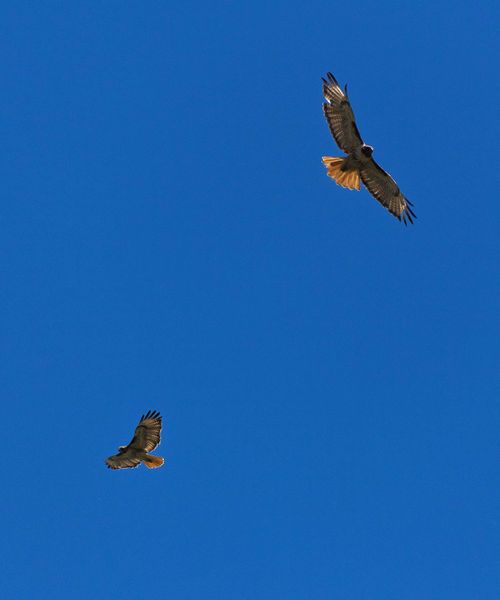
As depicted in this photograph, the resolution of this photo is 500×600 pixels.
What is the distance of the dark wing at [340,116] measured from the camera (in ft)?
67.2

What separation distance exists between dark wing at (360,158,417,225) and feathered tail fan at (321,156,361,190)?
0.25 metres

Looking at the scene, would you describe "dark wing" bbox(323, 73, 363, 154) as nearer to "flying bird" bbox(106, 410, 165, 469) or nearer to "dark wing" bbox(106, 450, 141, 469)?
"flying bird" bbox(106, 410, 165, 469)

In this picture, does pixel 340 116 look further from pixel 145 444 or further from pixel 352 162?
pixel 145 444

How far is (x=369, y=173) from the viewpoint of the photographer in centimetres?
2159

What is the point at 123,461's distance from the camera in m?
24.7

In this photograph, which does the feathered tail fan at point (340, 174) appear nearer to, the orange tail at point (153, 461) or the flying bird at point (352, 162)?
the flying bird at point (352, 162)

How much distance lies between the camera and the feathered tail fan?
21.2 m

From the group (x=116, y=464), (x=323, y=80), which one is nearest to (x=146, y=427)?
(x=116, y=464)

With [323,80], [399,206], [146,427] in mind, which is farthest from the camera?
[146,427]

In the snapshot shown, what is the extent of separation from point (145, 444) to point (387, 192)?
9.86m

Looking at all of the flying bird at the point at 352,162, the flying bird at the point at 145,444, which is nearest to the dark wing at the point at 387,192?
the flying bird at the point at 352,162

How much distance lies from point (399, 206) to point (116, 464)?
36.0 feet

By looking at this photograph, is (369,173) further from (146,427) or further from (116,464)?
(116,464)

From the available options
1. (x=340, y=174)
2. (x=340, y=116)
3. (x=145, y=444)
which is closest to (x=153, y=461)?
(x=145, y=444)
